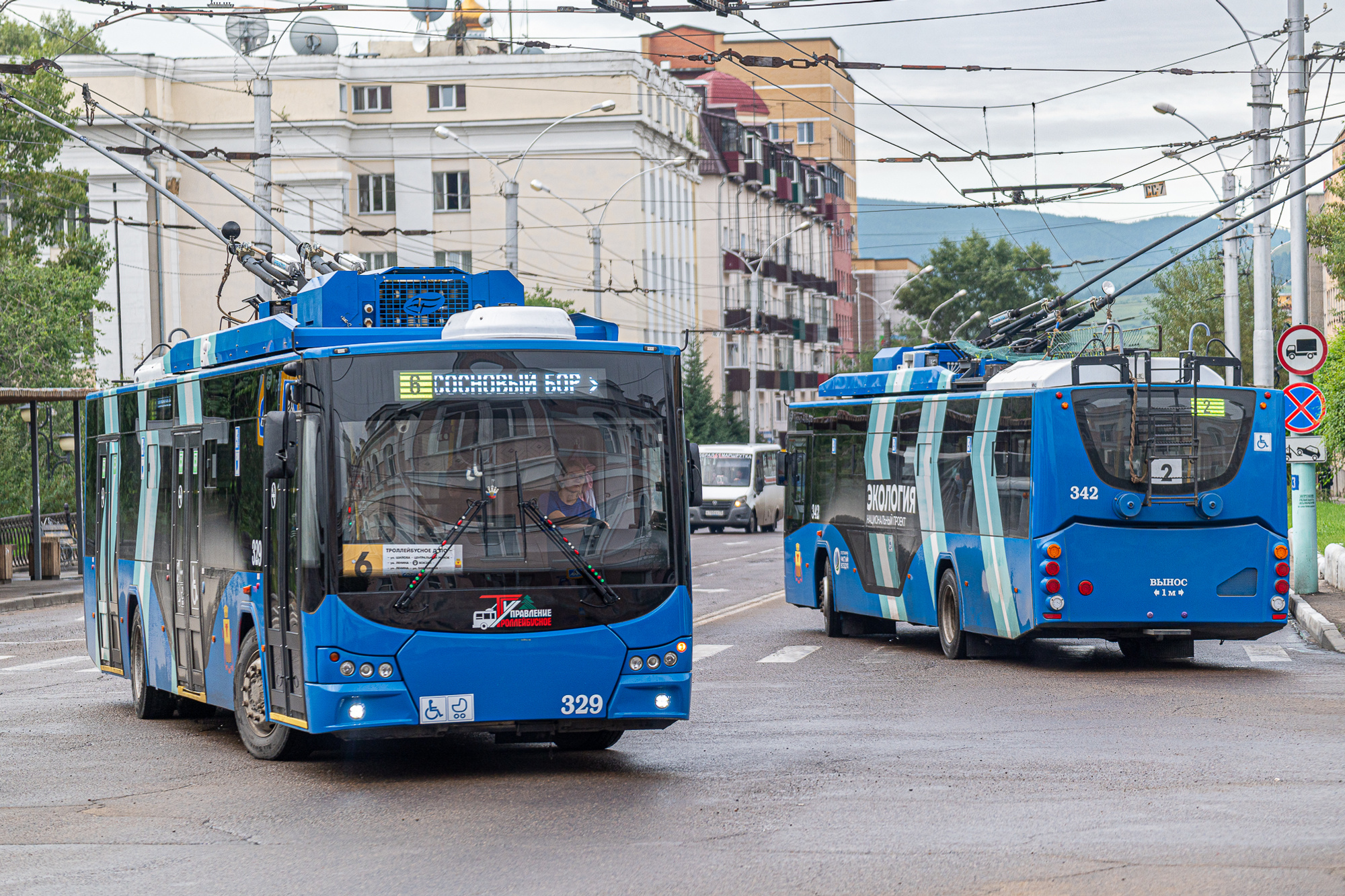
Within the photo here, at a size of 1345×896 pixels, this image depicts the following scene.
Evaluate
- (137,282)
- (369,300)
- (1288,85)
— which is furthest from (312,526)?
(137,282)

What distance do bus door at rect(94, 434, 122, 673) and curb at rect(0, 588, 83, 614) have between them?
43.5ft

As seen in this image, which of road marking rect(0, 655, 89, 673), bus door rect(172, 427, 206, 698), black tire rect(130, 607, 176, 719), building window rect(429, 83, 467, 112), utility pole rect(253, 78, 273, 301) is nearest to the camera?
bus door rect(172, 427, 206, 698)

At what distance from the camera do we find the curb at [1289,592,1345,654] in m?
19.8

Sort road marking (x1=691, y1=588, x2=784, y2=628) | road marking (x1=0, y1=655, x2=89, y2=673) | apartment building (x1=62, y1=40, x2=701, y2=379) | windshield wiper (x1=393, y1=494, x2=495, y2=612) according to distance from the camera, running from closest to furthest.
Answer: windshield wiper (x1=393, y1=494, x2=495, y2=612), road marking (x1=0, y1=655, x2=89, y2=673), road marking (x1=691, y1=588, x2=784, y2=628), apartment building (x1=62, y1=40, x2=701, y2=379)

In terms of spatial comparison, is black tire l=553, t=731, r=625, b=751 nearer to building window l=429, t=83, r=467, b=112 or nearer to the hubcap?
the hubcap

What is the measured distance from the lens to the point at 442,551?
442 inches

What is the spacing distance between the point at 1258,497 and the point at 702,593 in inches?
523

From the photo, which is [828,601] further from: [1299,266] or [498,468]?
[498,468]

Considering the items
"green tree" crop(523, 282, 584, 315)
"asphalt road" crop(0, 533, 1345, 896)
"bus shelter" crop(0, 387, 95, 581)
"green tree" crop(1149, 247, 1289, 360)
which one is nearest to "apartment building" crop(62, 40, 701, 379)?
"green tree" crop(523, 282, 584, 315)

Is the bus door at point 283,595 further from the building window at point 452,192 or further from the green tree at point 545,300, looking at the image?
the building window at point 452,192

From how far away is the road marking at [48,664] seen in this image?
19609 millimetres

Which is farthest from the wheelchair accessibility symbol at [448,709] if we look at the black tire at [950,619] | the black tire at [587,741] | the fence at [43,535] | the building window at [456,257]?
the building window at [456,257]

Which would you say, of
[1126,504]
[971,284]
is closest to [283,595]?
[1126,504]

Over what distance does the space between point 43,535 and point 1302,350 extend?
76.6 feet
